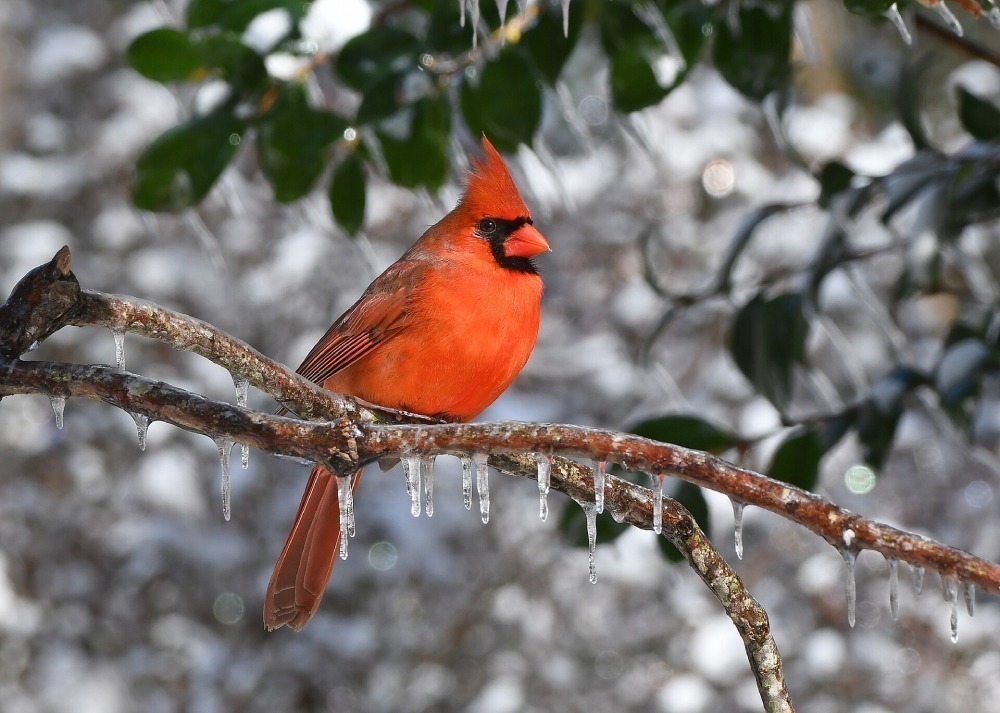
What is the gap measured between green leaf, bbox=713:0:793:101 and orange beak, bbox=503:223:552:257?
0.39 m

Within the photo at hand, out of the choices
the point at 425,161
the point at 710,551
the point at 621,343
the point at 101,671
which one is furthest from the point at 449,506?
the point at 710,551

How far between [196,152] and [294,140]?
173 millimetres

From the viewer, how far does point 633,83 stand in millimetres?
1869

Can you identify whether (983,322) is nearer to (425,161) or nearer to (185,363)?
(425,161)

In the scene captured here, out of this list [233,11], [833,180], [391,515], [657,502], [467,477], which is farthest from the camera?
[391,515]

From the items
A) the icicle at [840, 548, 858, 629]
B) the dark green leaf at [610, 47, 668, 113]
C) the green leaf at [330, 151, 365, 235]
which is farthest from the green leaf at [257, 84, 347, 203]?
the icicle at [840, 548, 858, 629]

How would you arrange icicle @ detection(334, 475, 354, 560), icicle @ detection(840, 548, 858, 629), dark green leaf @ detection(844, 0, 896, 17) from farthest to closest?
dark green leaf @ detection(844, 0, 896, 17)
icicle @ detection(334, 475, 354, 560)
icicle @ detection(840, 548, 858, 629)

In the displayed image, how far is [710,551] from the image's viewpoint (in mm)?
1228

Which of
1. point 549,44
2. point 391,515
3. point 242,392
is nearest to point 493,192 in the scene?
point 549,44

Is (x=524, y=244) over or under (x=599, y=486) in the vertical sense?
under

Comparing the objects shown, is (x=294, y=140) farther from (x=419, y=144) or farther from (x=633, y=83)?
(x=633, y=83)

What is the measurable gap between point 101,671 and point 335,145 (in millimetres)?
2640

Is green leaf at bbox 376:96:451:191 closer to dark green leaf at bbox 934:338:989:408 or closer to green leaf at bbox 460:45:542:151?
green leaf at bbox 460:45:542:151

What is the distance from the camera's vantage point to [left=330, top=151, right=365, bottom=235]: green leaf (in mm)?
2117
